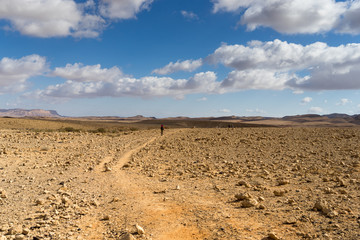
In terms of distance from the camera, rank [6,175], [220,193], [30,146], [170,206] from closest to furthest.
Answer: [170,206]
[220,193]
[6,175]
[30,146]

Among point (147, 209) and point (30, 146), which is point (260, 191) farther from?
point (30, 146)

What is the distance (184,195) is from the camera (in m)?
7.84

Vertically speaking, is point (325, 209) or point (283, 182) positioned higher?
point (325, 209)

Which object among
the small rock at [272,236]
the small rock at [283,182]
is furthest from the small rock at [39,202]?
the small rock at [283,182]

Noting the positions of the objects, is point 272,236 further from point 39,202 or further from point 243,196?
point 39,202

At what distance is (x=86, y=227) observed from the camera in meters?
5.55

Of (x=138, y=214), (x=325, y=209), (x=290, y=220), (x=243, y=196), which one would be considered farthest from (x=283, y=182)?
(x=138, y=214)

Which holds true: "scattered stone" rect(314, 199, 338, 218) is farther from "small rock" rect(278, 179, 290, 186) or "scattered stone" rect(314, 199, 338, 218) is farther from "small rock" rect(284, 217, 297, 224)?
"small rock" rect(278, 179, 290, 186)

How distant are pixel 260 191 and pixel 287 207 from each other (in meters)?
1.66

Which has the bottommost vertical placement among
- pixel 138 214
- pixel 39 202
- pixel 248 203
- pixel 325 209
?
pixel 138 214

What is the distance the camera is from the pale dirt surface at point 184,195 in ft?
17.3

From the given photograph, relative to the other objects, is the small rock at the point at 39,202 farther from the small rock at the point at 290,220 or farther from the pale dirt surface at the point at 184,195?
the small rock at the point at 290,220

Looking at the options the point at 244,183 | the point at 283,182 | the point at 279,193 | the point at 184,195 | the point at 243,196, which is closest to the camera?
the point at 243,196

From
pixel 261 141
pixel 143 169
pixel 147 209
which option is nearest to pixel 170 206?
pixel 147 209
